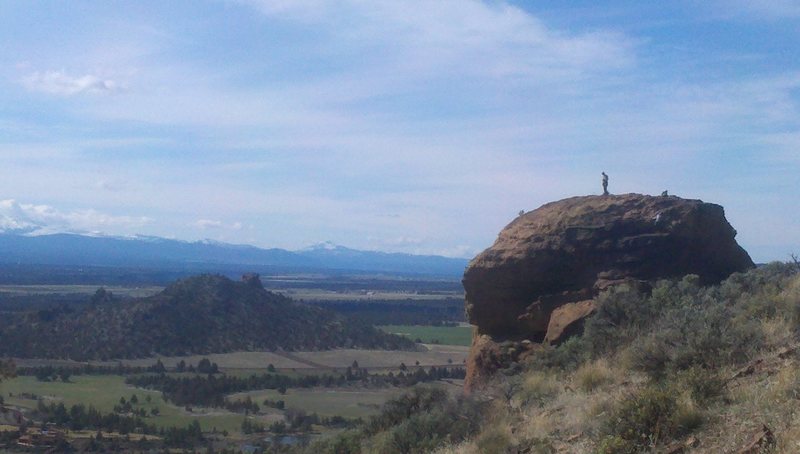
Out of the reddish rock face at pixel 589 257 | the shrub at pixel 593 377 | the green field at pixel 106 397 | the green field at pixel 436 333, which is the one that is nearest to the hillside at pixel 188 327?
the green field at pixel 436 333

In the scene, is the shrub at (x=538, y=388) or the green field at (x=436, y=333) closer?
the shrub at (x=538, y=388)

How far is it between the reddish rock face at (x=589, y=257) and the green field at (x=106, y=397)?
52.1ft

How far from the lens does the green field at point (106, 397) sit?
31.7 m

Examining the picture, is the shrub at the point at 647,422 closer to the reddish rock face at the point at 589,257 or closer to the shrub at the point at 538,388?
the shrub at the point at 538,388

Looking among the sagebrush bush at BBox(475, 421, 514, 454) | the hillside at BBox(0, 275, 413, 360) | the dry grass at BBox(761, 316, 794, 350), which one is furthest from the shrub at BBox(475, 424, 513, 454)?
the hillside at BBox(0, 275, 413, 360)

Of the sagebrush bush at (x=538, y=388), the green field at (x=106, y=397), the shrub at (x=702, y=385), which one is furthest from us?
the green field at (x=106, y=397)

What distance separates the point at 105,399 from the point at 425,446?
27.9 metres

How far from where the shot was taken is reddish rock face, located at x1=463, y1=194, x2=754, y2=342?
15945 millimetres

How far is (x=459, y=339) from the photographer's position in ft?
217

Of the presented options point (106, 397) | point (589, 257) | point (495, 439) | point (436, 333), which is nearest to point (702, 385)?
point (495, 439)

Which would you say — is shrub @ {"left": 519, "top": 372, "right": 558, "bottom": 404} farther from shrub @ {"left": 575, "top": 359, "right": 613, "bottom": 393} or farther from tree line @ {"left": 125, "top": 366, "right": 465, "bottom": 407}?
tree line @ {"left": 125, "top": 366, "right": 465, "bottom": 407}

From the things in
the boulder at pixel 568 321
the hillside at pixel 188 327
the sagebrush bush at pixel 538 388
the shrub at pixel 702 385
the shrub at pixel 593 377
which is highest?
the boulder at pixel 568 321

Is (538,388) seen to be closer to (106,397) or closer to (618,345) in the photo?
(618,345)

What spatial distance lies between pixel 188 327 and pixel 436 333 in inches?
901
